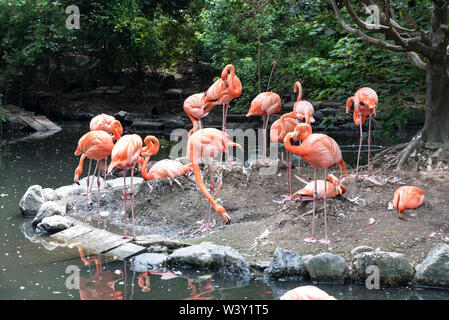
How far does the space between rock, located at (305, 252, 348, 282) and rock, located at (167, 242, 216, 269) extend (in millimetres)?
852

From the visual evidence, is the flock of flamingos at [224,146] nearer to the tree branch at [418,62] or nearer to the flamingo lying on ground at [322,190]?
the flamingo lying on ground at [322,190]

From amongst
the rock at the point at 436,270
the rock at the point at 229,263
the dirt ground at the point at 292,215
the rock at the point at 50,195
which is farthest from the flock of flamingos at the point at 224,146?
the rock at the point at 50,195

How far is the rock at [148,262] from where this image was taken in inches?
170

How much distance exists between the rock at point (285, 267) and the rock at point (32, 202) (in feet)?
10.7

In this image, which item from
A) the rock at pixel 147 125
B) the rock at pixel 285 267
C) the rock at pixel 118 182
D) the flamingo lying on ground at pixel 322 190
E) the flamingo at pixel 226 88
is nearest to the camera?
the rock at pixel 285 267

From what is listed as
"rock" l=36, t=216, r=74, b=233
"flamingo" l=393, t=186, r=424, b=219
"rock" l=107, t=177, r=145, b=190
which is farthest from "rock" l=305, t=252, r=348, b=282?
"rock" l=107, t=177, r=145, b=190

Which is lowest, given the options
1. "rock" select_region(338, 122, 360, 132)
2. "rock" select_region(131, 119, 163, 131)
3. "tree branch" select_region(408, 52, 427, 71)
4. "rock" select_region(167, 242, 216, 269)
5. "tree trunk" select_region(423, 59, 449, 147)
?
"rock" select_region(167, 242, 216, 269)

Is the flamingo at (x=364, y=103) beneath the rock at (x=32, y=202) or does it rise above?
above

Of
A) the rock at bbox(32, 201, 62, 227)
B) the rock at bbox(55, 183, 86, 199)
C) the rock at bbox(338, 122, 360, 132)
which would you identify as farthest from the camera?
the rock at bbox(338, 122, 360, 132)

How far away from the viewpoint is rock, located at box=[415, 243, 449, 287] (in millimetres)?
3818

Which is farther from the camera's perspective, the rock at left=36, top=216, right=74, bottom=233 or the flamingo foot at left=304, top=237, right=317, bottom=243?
the rock at left=36, top=216, right=74, bottom=233

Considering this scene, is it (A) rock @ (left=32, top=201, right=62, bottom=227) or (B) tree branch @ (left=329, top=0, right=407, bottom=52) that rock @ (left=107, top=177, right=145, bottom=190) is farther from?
(B) tree branch @ (left=329, top=0, right=407, bottom=52)

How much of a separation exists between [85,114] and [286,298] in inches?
609
